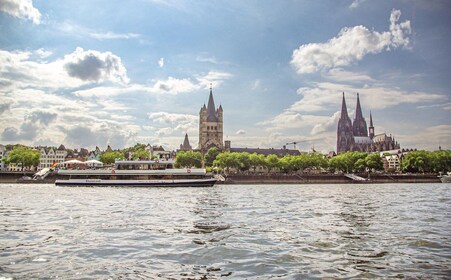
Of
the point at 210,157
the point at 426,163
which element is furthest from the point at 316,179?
the point at 210,157

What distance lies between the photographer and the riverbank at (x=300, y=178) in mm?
96875

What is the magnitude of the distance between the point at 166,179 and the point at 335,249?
2246 inches

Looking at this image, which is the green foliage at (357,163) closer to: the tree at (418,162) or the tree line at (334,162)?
the tree line at (334,162)

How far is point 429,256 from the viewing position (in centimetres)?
1352

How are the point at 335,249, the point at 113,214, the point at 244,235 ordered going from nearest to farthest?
the point at 335,249
the point at 244,235
the point at 113,214

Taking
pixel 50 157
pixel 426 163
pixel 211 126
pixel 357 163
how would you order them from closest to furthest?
pixel 426 163, pixel 357 163, pixel 50 157, pixel 211 126

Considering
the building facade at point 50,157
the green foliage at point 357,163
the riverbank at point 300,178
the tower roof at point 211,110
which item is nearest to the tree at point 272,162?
the green foliage at point 357,163

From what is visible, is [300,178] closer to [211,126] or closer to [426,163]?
[426,163]

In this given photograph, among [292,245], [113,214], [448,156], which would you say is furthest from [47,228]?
[448,156]

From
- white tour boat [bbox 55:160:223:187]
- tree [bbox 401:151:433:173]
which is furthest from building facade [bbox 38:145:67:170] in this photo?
tree [bbox 401:151:433:173]

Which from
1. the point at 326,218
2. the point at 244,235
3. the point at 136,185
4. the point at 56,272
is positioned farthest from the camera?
the point at 136,185

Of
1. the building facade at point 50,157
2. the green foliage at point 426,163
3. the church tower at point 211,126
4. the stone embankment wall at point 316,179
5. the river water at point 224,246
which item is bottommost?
the river water at point 224,246

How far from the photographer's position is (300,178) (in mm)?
106062

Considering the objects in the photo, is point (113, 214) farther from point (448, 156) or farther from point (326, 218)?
point (448, 156)
